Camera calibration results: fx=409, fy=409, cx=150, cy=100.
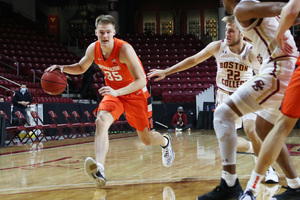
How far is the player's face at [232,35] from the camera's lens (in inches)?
158

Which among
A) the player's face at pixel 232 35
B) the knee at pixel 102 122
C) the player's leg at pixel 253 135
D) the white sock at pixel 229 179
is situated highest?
the player's face at pixel 232 35

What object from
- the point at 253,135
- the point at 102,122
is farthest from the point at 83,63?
the point at 253,135

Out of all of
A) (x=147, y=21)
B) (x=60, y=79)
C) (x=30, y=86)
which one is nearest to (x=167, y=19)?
(x=147, y=21)

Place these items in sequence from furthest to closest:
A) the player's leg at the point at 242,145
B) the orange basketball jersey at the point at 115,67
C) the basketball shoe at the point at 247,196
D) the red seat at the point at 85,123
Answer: the red seat at the point at 85,123
the player's leg at the point at 242,145
the orange basketball jersey at the point at 115,67
the basketball shoe at the point at 247,196

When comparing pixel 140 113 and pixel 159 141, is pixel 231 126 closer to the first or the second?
pixel 140 113

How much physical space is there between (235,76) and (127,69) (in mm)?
1212

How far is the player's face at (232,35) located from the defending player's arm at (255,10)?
1064 millimetres

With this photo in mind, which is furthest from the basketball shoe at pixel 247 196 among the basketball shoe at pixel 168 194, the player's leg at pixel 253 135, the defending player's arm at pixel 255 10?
the player's leg at pixel 253 135

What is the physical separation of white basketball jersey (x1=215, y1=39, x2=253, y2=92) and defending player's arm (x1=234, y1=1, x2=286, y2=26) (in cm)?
142

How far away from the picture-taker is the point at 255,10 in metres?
2.78

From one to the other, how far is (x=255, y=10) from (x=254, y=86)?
542 mm

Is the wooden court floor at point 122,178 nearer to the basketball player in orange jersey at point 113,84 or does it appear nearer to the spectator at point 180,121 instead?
the basketball player in orange jersey at point 113,84

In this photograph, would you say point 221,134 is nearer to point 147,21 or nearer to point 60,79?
point 60,79

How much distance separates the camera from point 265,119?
3248 millimetres
